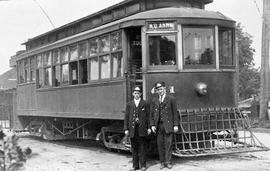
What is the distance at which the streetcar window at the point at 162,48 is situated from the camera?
9812 mm

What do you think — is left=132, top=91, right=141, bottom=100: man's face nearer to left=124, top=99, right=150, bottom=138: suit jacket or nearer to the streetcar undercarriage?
left=124, top=99, right=150, bottom=138: suit jacket

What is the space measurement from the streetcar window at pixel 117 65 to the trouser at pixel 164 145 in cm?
189

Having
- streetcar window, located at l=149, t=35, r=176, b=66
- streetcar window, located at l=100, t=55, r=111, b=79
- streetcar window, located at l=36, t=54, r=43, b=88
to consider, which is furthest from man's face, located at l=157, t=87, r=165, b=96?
streetcar window, located at l=36, t=54, r=43, b=88

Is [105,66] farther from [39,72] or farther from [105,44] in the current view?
[39,72]

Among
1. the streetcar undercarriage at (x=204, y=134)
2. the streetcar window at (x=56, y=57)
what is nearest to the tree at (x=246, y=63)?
the streetcar window at (x=56, y=57)

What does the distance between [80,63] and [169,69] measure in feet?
10.7

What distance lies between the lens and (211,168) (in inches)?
333

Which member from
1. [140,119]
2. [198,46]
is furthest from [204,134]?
[198,46]

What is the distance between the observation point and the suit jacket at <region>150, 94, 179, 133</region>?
9.05m

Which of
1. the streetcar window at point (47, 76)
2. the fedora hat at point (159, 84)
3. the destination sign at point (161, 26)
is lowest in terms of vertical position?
the fedora hat at point (159, 84)

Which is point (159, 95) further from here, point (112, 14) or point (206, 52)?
point (112, 14)

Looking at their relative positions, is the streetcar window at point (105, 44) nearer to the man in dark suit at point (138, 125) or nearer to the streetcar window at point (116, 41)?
the streetcar window at point (116, 41)

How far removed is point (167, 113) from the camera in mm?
9078

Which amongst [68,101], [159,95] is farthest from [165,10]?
[68,101]
